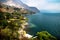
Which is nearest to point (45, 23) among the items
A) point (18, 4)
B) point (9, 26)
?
point (18, 4)

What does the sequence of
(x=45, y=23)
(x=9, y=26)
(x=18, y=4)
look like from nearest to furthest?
(x=9, y=26) < (x=18, y=4) < (x=45, y=23)

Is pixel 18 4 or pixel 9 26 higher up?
pixel 18 4

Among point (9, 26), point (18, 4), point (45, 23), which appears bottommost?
point (45, 23)

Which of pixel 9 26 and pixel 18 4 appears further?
pixel 18 4

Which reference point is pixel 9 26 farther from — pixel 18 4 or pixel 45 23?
pixel 45 23

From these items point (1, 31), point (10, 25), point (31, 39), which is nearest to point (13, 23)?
point (10, 25)

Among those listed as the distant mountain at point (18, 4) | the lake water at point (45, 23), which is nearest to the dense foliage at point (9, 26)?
the distant mountain at point (18, 4)

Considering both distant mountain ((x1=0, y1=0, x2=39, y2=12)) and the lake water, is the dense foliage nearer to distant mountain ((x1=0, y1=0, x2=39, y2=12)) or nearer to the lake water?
distant mountain ((x1=0, y1=0, x2=39, y2=12))

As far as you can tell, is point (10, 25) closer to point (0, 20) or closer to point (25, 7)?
point (0, 20)

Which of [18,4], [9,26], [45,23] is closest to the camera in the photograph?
[9,26]
